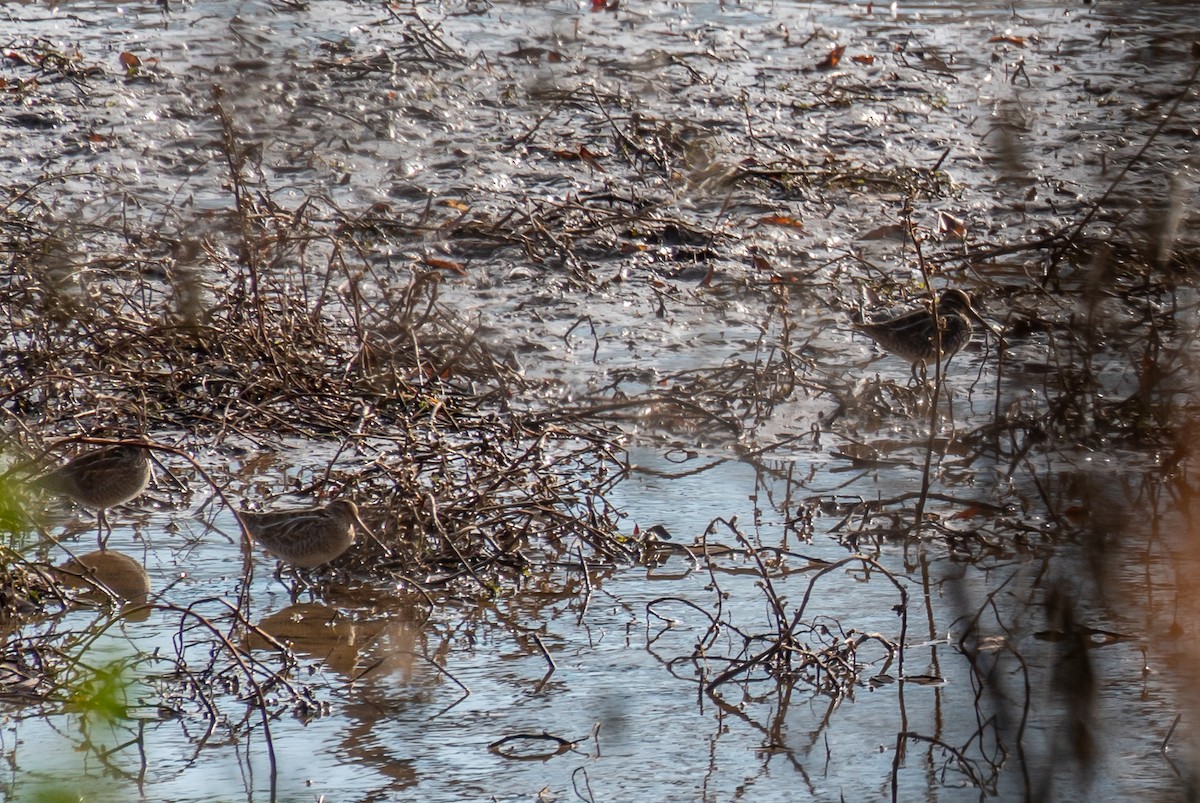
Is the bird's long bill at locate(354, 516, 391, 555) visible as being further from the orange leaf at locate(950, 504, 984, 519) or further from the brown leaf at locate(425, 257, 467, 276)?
the brown leaf at locate(425, 257, 467, 276)

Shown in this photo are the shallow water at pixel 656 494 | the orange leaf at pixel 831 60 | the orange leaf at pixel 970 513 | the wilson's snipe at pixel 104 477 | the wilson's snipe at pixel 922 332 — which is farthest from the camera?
the orange leaf at pixel 831 60

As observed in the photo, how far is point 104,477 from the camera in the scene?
602 cm

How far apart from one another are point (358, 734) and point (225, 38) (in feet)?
9.00

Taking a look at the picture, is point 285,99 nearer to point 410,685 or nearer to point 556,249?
point 410,685

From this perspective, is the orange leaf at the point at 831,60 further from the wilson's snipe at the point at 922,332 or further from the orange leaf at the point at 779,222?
the wilson's snipe at the point at 922,332

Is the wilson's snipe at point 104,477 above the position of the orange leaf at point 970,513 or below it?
above

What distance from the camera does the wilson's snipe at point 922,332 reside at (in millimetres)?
7512

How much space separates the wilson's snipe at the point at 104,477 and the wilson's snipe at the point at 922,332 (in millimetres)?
3472

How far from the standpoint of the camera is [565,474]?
6398 mm

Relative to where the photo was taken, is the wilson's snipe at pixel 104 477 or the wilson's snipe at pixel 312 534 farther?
the wilson's snipe at pixel 104 477

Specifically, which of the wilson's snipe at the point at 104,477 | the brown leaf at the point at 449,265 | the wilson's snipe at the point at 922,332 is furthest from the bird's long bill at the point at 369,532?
the brown leaf at the point at 449,265

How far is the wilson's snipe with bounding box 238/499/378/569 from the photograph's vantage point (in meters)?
5.62

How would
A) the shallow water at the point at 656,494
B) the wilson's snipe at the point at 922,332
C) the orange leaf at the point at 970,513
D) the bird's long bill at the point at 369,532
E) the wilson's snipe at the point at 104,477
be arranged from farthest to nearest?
the wilson's snipe at the point at 922,332
the orange leaf at the point at 970,513
the wilson's snipe at the point at 104,477
the bird's long bill at the point at 369,532
the shallow water at the point at 656,494

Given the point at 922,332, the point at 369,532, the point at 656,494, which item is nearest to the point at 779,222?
the point at 922,332
